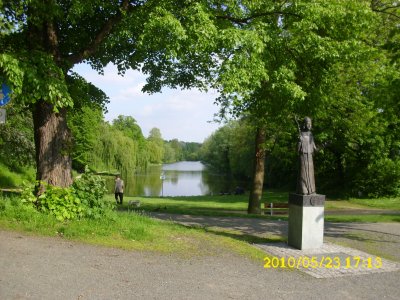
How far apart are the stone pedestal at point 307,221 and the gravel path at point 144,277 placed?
1.63 metres

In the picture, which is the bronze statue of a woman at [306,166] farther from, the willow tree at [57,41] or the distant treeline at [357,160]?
the distant treeline at [357,160]

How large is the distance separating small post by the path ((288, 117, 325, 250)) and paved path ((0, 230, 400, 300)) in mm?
1640

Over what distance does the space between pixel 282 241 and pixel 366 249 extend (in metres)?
1.78

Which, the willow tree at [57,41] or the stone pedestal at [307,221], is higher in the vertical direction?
the willow tree at [57,41]

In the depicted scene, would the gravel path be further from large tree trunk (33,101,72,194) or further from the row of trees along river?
the row of trees along river

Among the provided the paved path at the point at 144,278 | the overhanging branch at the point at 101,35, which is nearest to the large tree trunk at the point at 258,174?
the overhanging branch at the point at 101,35

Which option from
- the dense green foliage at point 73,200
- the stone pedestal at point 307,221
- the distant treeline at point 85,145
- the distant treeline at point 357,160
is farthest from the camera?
the distant treeline at point 357,160

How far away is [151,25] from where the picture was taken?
27.9 feet

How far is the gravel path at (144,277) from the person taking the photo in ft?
17.2

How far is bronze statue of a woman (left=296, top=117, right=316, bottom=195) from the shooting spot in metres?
8.49

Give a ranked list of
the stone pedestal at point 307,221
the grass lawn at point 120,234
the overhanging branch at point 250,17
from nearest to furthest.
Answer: the grass lawn at point 120,234 → the stone pedestal at point 307,221 → the overhanging branch at point 250,17

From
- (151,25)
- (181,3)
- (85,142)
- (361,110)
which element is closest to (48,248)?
(151,25)

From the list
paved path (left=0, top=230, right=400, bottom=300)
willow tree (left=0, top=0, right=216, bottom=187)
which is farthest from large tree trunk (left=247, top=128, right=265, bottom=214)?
paved path (left=0, top=230, right=400, bottom=300)

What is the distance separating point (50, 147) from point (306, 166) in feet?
18.6
